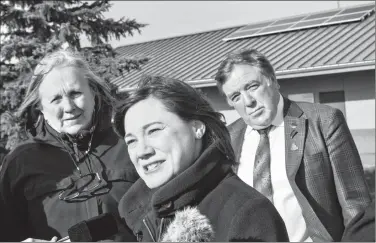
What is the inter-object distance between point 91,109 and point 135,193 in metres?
0.77

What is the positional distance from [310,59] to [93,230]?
11470 millimetres

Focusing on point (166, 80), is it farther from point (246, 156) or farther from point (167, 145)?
point (246, 156)

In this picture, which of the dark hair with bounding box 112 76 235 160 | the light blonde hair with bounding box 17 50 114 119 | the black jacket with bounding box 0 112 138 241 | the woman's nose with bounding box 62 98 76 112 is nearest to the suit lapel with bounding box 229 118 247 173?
the black jacket with bounding box 0 112 138 241

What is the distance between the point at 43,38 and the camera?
8148 millimetres

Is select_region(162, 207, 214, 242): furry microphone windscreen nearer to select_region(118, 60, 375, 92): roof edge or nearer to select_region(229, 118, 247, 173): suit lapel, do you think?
select_region(229, 118, 247, 173): suit lapel

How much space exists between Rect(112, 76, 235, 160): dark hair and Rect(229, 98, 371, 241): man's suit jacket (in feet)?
3.32

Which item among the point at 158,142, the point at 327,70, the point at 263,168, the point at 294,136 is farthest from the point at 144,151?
the point at 327,70

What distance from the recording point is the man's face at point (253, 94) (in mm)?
2613

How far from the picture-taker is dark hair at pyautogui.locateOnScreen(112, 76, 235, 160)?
1.50 m

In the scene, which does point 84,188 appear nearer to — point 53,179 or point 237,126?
point 53,179

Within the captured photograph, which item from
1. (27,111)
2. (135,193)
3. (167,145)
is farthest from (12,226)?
(167,145)

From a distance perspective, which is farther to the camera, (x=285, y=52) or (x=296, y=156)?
(x=285, y=52)

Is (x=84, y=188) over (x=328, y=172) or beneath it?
over

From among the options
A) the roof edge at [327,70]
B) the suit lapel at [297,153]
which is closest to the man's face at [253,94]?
the suit lapel at [297,153]
